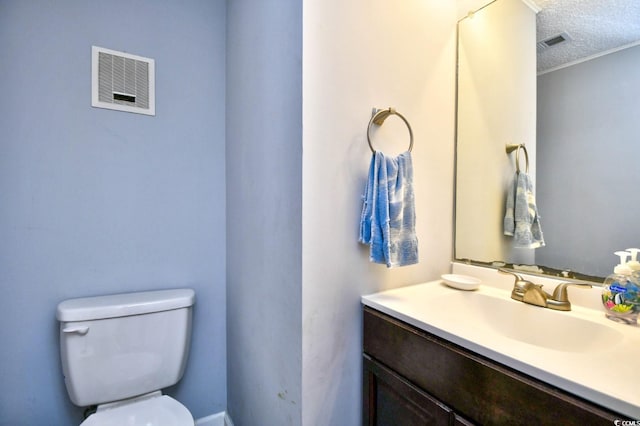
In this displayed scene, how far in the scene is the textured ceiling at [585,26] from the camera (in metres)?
0.81

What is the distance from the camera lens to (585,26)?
91cm

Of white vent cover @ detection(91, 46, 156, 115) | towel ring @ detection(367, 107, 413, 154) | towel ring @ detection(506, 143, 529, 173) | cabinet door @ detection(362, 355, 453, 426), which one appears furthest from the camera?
white vent cover @ detection(91, 46, 156, 115)

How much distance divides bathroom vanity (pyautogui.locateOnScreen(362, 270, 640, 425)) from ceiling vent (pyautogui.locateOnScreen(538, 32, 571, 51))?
34.9 inches

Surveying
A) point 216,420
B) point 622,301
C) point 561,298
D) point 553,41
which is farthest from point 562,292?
point 216,420

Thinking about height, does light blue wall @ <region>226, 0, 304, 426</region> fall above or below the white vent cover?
below

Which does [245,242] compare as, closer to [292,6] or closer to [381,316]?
[381,316]

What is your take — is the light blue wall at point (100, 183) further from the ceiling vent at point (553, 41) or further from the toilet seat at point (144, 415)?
the ceiling vent at point (553, 41)

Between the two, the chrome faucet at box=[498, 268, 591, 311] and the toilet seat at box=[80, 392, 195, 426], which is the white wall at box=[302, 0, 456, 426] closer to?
the chrome faucet at box=[498, 268, 591, 311]

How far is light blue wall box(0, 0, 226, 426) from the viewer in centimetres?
110

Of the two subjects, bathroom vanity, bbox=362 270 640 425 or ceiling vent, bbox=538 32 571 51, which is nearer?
bathroom vanity, bbox=362 270 640 425

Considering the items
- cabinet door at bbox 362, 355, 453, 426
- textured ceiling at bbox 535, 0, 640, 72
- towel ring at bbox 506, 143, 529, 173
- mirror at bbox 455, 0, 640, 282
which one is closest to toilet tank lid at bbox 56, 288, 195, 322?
cabinet door at bbox 362, 355, 453, 426

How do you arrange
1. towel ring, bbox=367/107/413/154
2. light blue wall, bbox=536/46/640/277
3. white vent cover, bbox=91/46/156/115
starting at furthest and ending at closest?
white vent cover, bbox=91/46/156/115, towel ring, bbox=367/107/413/154, light blue wall, bbox=536/46/640/277

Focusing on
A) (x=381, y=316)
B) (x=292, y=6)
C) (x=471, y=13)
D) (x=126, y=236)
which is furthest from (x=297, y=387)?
(x=471, y=13)

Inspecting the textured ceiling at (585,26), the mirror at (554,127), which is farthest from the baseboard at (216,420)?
the textured ceiling at (585,26)
